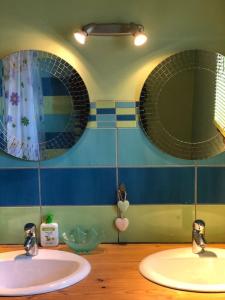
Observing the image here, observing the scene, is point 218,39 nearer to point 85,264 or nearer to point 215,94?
point 215,94

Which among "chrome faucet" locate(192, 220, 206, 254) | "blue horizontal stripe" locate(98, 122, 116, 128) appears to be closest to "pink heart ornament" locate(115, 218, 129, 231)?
"chrome faucet" locate(192, 220, 206, 254)

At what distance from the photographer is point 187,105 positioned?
4.95 ft

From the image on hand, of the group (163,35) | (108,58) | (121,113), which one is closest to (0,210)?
(121,113)

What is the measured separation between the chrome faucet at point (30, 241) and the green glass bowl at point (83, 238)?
0.45 feet

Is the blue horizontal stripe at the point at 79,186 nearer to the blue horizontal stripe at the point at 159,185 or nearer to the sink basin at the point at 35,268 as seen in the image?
the blue horizontal stripe at the point at 159,185

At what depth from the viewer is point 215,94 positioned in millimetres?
1503

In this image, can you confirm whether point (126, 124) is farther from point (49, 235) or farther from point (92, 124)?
point (49, 235)

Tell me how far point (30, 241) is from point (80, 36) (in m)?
0.82

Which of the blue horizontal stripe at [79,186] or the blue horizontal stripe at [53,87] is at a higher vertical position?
the blue horizontal stripe at [53,87]

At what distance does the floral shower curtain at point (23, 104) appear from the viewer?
1.49m

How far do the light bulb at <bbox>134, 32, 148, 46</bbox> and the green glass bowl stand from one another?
2.57ft

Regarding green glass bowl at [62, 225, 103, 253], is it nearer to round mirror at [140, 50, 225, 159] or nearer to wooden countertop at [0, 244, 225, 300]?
wooden countertop at [0, 244, 225, 300]

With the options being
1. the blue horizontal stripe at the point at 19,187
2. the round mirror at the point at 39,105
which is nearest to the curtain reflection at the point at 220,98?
the round mirror at the point at 39,105

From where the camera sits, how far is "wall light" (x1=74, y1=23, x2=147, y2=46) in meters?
1.44
